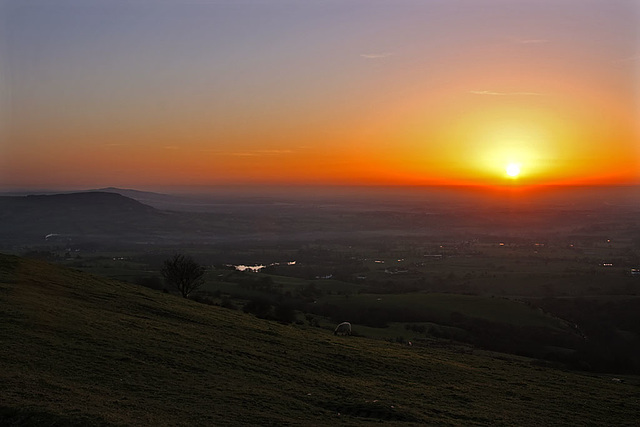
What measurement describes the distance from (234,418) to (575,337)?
63.2 meters

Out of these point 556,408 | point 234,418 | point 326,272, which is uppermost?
point 234,418

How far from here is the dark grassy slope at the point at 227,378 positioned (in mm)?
16422

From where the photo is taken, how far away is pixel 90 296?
32.9m

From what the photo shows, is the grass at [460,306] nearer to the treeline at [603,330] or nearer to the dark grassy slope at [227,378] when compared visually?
the treeline at [603,330]

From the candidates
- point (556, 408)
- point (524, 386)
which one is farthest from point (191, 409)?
point (524, 386)

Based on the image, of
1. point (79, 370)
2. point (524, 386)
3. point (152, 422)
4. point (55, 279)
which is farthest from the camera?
point (55, 279)

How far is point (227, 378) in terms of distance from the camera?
68.5ft

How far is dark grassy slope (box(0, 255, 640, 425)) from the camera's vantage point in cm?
1642

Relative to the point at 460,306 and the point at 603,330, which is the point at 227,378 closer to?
the point at 460,306

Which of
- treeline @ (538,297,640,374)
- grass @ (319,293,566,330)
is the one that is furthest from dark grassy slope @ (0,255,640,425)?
grass @ (319,293,566,330)

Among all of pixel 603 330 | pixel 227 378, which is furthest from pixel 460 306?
pixel 227 378

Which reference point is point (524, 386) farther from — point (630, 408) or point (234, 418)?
point (234, 418)

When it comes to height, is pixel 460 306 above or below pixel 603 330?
above

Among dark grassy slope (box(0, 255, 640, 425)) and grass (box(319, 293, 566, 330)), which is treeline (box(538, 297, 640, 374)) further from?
dark grassy slope (box(0, 255, 640, 425))
